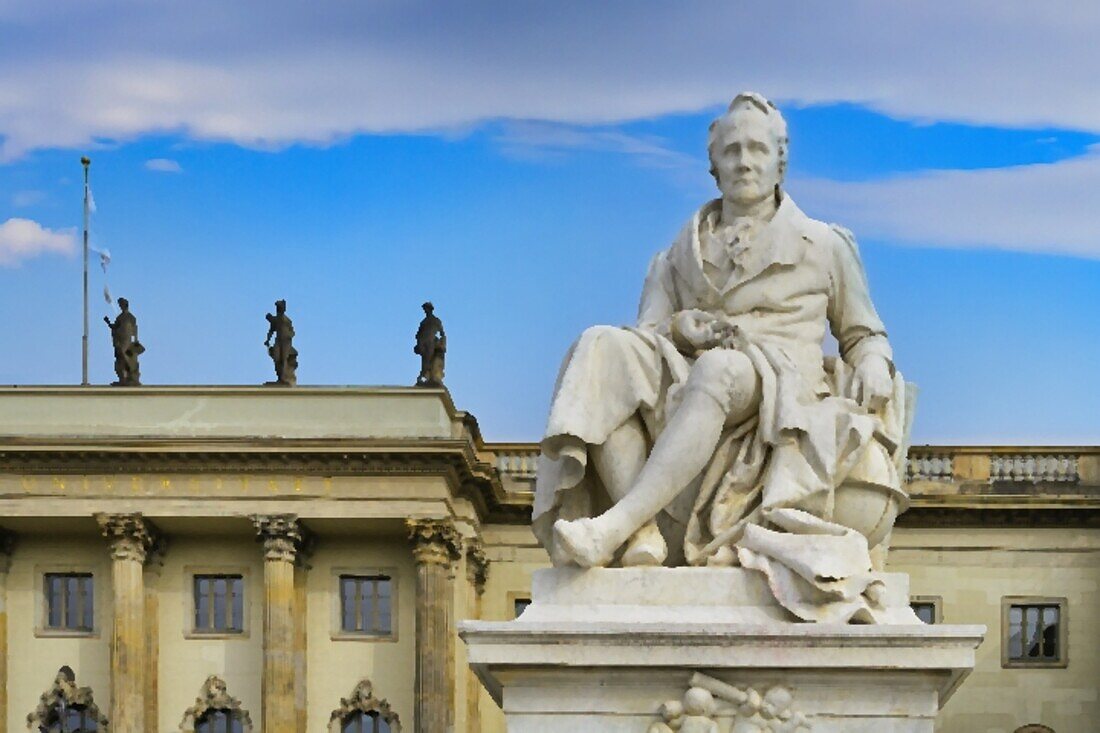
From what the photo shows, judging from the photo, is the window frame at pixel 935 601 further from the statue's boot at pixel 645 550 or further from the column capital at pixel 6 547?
the statue's boot at pixel 645 550

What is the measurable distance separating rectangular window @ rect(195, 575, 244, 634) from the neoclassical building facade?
4cm

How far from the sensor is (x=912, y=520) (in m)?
60.7

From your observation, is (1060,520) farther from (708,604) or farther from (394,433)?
(708,604)

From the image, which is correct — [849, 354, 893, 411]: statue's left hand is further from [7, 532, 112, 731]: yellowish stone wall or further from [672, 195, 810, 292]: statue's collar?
[7, 532, 112, 731]: yellowish stone wall

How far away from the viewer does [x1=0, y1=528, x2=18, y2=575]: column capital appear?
57438 mm

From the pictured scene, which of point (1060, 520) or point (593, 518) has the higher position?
point (1060, 520)

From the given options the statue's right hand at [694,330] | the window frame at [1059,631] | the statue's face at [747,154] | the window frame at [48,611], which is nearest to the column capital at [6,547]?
the window frame at [48,611]

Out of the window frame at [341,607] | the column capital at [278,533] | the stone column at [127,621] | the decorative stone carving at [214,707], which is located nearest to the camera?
the stone column at [127,621]

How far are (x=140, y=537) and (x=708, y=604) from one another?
4742 cm

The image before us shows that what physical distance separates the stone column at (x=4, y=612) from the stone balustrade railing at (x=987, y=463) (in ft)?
32.0

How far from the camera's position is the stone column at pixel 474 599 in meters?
58.5

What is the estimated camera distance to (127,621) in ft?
182

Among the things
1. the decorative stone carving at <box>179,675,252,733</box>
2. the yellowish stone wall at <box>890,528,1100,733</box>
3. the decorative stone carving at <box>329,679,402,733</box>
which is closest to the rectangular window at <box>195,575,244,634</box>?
the decorative stone carving at <box>179,675,252,733</box>

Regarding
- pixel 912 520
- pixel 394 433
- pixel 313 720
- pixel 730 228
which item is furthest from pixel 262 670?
pixel 730 228
